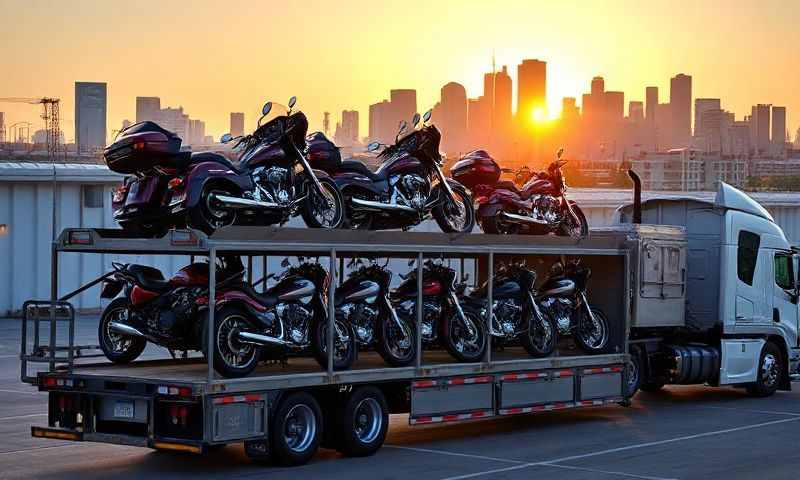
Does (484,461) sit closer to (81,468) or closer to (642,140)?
(81,468)

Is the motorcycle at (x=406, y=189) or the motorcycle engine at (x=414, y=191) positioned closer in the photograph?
the motorcycle at (x=406, y=189)

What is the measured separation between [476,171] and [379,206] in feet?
8.12

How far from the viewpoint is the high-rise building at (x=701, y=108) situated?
183 meters

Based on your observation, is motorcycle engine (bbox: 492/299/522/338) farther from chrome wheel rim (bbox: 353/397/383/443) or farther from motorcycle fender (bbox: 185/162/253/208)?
motorcycle fender (bbox: 185/162/253/208)

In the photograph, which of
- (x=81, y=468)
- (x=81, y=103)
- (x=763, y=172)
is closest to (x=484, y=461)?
(x=81, y=468)

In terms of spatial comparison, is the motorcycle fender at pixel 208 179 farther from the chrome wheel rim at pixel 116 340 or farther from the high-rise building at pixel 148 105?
the high-rise building at pixel 148 105

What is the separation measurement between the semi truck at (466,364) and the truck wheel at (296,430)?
0.02 m

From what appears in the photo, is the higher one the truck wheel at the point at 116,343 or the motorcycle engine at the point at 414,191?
the motorcycle engine at the point at 414,191

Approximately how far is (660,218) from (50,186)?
2092cm

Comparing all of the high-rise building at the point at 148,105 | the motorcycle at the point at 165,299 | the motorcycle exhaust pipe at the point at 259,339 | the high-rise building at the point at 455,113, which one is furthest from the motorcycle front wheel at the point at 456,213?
the high-rise building at the point at 455,113

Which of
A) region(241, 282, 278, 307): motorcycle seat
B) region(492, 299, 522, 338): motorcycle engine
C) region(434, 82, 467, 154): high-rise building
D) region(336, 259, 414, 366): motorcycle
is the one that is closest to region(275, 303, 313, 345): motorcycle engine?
region(241, 282, 278, 307): motorcycle seat

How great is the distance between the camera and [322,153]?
15984 mm

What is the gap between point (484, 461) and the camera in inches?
571

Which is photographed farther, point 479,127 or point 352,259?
point 479,127
